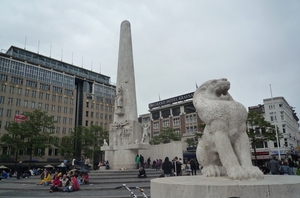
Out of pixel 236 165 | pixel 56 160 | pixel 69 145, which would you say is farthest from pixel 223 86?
pixel 56 160

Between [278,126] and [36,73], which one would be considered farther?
[36,73]

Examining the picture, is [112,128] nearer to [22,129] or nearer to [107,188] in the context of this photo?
[107,188]

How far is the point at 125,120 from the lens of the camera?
2353cm

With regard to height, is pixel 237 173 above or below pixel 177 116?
below

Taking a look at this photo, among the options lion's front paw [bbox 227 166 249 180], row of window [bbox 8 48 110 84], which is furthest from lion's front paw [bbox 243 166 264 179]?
row of window [bbox 8 48 110 84]

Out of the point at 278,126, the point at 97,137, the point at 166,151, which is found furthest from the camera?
the point at 278,126

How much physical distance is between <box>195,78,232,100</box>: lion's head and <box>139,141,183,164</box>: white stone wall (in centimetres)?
1853

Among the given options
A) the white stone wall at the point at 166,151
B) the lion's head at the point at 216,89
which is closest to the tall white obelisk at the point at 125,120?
the white stone wall at the point at 166,151

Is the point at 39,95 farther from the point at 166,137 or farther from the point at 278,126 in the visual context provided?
the point at 278,126

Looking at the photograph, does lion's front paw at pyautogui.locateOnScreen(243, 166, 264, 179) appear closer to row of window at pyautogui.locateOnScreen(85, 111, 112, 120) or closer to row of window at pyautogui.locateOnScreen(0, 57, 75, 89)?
row of window at pyautogui.locateOnScreen(0, 57, 75, 89)

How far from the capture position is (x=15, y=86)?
52531mm

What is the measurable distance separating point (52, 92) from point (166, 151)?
4374 cm

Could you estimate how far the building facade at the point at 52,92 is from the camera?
170 ft

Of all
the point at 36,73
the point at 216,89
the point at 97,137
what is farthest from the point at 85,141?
the point at 216,89
